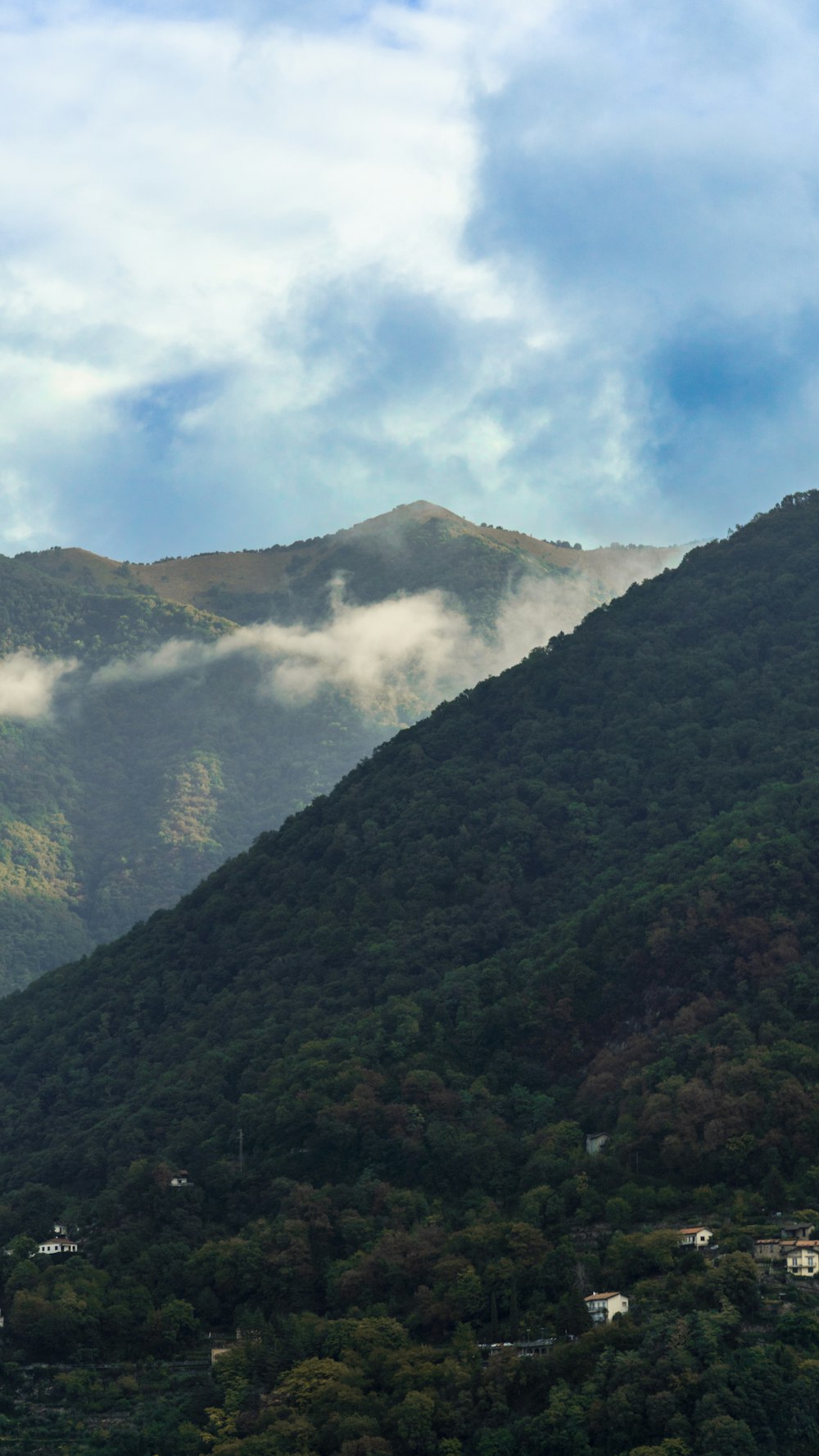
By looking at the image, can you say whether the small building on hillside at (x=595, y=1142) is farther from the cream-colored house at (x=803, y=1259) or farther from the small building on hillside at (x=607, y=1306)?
the cream-colored house at (x=803, y=1259)

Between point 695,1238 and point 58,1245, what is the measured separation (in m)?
30.4

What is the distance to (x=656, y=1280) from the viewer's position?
269 ft

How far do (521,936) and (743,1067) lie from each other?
2373 cm

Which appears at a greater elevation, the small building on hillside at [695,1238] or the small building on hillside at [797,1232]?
the small building on hillside at [695,1238]

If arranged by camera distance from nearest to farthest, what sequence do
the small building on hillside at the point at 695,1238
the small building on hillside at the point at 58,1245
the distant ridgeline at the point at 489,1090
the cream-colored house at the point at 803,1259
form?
the distant ridgeline at the point at 489,1090, the cream-colored house at the point at 803,1259, the small building on hillside at the point at 695,1238, the small building on hillside at the point at 58,1245

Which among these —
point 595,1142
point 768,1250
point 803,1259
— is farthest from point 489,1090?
point 803,1259

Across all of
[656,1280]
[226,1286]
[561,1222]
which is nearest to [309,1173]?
[226,1286]

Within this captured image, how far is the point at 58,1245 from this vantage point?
97938 millimetres

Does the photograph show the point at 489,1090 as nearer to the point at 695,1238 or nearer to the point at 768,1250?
the point at 695,1238

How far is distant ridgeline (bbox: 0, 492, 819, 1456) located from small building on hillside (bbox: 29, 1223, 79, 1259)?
33.6 inches

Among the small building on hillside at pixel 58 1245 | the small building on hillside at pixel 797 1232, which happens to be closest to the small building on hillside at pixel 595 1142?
the small building on hillside at pixel 797 1232

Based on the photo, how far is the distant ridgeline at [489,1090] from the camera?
78.4 meters

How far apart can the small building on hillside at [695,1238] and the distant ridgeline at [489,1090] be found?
17cm

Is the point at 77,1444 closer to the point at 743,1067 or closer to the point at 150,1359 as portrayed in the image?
the point at 150,1359
